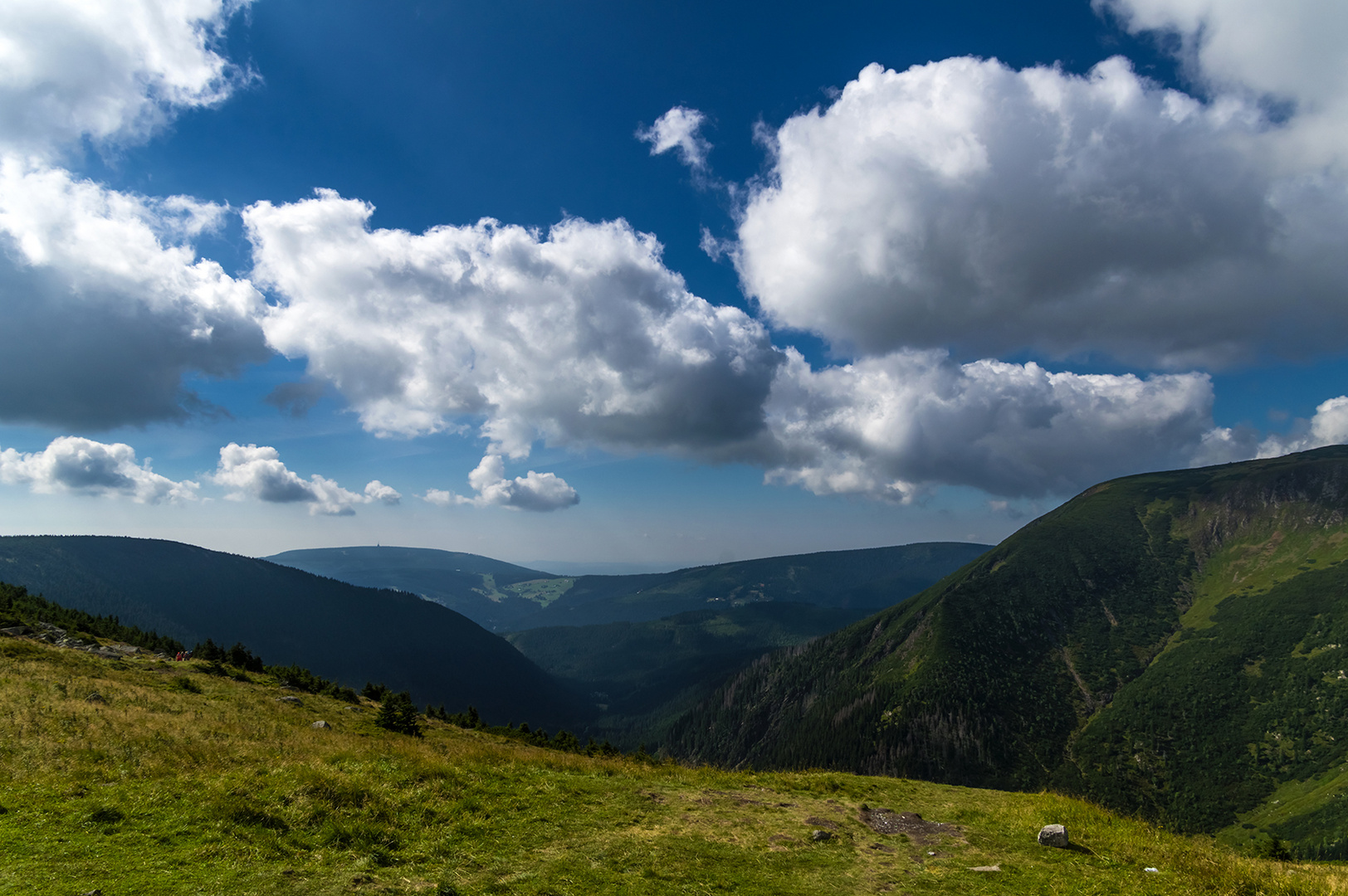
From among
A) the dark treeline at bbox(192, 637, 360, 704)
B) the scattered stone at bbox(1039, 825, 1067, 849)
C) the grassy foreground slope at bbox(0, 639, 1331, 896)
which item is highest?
the grassy foreground slope at bbox(0, 639, 1331, 896)

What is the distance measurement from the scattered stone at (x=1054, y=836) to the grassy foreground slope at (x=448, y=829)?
0.56 m

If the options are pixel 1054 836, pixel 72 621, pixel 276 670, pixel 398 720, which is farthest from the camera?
pixel 72 621

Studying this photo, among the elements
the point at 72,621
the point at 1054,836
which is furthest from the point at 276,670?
the point at 1054,836

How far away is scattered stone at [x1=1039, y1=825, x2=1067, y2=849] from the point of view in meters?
20.6

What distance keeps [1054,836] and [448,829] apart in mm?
22458

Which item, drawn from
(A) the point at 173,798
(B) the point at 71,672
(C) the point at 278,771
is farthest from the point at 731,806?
(B) the point at 71,672

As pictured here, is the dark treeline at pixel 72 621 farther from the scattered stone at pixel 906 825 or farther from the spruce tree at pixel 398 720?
the scattered stone at pixel 906 825

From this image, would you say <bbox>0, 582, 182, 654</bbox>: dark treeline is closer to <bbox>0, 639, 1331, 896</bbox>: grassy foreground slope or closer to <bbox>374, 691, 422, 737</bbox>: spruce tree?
<bbox>374, 691, 422, 737</bbox>: spruce tree

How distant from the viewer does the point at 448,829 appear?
18203 mm

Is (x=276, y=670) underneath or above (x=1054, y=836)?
underneath

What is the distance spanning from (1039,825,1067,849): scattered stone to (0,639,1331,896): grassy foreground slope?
56 cm

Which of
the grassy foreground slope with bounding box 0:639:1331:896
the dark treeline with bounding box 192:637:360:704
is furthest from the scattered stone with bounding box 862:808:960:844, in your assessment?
the dark treeline with bounding box 192:637:360:704

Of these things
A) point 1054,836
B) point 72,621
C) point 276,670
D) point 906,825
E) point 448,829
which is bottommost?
point 276,670

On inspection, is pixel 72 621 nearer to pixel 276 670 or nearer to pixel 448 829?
pixel 276 670
